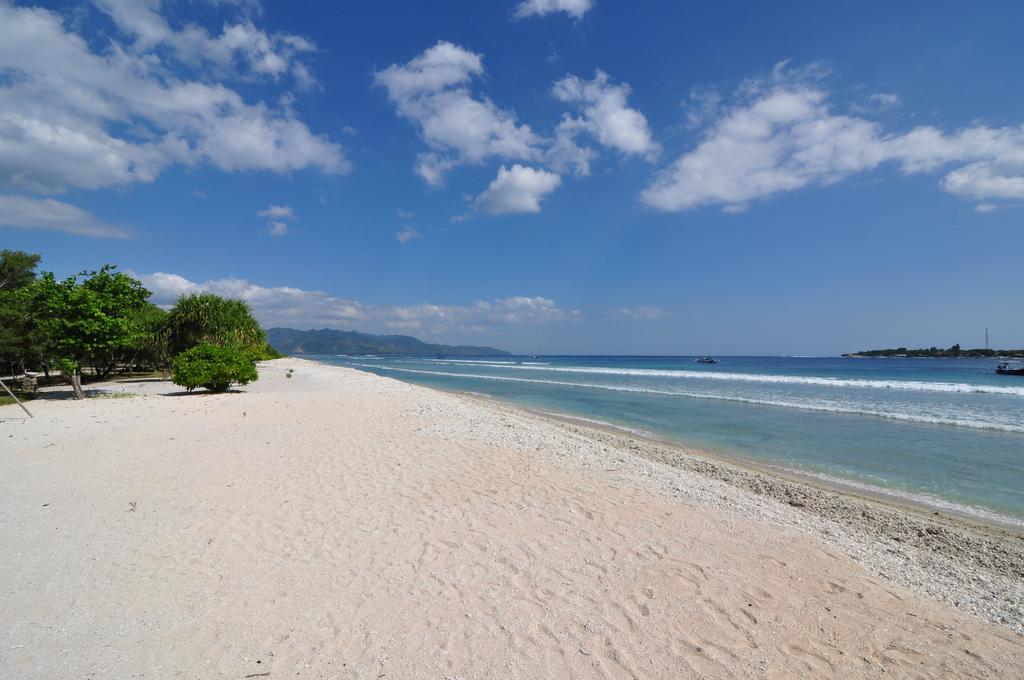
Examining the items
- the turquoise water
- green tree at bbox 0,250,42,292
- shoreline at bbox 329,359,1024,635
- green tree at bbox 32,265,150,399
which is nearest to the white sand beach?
shoreline at bbox 329,359,1024,635

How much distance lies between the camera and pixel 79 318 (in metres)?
17.4

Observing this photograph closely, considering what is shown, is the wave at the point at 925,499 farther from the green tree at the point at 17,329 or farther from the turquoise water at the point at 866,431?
the green tree at the point at 17,329

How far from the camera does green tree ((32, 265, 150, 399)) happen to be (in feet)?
56.2

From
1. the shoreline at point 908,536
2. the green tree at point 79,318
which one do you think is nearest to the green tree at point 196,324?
→ the green tree at point 79,318

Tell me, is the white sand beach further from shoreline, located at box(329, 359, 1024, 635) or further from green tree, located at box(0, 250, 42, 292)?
green tree, located at box(0, 250, 42, 292)

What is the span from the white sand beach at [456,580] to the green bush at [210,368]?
42.2 feet

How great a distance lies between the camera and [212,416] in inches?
531

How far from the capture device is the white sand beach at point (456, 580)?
10.6 ft

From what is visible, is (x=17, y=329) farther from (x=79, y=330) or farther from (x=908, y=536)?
(x=908, y=536)

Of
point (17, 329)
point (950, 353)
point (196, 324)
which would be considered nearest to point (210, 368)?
point (17, 329)

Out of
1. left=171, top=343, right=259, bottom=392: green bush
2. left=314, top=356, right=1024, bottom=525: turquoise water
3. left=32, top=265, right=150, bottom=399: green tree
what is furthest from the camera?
left=171, top=343, right=259, bottom=392: green bush

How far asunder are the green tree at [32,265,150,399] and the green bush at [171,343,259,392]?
215cm

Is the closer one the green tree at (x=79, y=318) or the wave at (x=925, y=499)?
the wave at (x=925, y=499)

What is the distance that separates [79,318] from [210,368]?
15.6 ft
